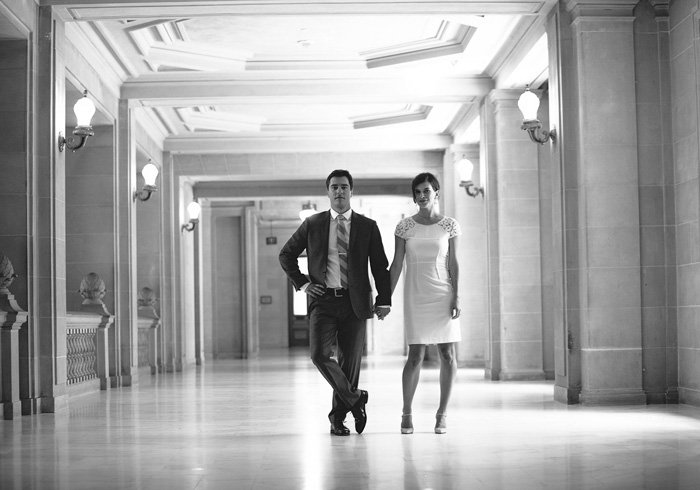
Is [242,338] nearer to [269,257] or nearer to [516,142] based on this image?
[269,257]

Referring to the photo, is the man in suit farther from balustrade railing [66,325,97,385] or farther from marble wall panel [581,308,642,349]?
balustrade railing [66,325,97,385]

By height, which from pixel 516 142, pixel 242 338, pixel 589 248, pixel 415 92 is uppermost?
pixel 415 92

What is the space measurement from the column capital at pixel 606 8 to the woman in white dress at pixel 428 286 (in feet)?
10.8

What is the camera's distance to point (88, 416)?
812 centimetres

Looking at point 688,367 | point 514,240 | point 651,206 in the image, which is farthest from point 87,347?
point 688,367

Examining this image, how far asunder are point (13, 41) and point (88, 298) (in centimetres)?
418

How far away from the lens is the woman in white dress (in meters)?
6.11

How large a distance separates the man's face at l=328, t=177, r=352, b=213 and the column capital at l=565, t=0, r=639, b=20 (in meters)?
3.73

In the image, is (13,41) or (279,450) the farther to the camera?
(13,41)

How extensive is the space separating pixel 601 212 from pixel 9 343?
18.1ft

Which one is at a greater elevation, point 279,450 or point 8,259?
point 8,259

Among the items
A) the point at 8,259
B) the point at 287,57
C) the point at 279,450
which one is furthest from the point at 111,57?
the point at 279,450

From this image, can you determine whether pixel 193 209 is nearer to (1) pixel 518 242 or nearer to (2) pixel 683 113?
(1) pixel 518 242

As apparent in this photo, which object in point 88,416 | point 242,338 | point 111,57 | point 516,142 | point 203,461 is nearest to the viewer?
point 203,461
